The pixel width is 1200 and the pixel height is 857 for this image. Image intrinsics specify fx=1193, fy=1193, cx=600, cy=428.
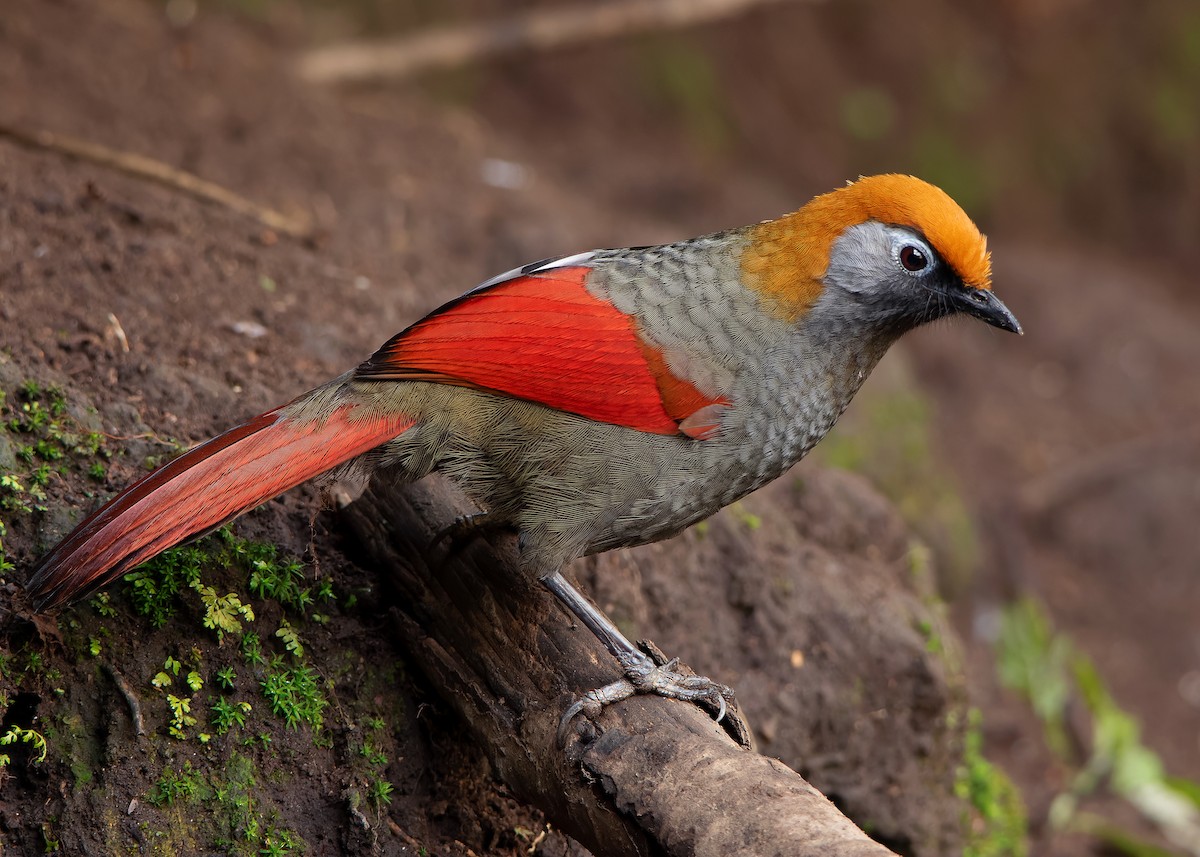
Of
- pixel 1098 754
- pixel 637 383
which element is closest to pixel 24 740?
pixel 637 383

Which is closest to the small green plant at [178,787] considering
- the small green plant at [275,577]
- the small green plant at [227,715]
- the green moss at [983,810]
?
the small green plant at [227,715]

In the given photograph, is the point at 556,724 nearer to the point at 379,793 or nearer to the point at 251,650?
the point at 379,793

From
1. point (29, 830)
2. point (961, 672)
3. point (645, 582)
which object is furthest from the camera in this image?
point (961, 672)

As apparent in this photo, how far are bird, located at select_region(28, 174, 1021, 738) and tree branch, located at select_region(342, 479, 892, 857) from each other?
0.11 metres

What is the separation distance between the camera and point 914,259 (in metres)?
3.40

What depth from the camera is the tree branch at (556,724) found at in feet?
8.52

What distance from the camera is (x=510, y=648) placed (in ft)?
10.4

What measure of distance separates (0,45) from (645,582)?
4.10 m

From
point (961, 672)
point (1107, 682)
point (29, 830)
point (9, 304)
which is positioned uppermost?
point (9, 304)

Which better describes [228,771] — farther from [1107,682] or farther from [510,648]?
[1107,682]

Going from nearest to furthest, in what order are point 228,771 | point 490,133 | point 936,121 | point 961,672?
point 228,771
point 961,672
point 490,133
point 936,121

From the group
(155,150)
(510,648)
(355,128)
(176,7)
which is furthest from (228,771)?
(176,7)

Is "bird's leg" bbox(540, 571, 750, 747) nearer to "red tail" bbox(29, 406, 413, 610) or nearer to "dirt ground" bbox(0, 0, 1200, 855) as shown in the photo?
"dirt ground" bbox(0, 0, 1200, 855)

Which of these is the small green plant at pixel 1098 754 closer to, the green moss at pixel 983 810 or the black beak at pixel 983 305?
the green moss at pixel 983 810
